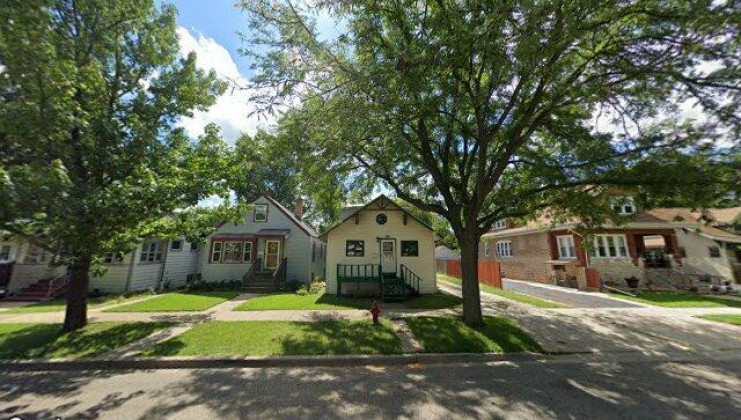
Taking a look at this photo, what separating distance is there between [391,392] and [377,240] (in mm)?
11652

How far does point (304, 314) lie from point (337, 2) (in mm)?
9813

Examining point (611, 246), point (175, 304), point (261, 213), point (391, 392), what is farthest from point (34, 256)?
point (611, 246)

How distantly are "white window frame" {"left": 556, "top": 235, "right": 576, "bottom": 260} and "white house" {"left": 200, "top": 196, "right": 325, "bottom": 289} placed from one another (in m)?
18.3

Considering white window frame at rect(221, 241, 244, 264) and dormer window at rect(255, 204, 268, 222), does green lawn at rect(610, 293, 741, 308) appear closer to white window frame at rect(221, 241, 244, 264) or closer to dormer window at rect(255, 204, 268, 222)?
dormer window at rect(255, 204, 268, 222)

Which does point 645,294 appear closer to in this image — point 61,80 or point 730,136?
point 730,136

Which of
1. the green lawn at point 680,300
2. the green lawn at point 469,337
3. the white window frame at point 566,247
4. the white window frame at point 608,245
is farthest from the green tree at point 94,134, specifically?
the white window frame at point 608,245

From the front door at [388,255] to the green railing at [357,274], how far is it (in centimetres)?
49

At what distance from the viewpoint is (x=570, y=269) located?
1975 centimetres

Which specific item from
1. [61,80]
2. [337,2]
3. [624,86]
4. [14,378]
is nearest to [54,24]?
[61,80]

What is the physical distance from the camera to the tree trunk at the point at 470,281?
9117 millimetres

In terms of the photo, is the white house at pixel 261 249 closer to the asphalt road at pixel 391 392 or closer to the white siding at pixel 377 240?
the white siding at pixel 377 240

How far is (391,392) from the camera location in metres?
5.16

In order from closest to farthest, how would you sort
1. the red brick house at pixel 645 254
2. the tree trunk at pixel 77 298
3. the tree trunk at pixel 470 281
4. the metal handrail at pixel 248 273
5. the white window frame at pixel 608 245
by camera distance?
the tree trunk at pixel 77 298
the tree trunk at pixel 470 281
the metal handrail at pixel 248 273
the red brick house at pixel 645 254
the white window frame at pixel 608 245

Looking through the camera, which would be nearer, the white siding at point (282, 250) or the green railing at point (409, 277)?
the green railing at point (409, 277)
